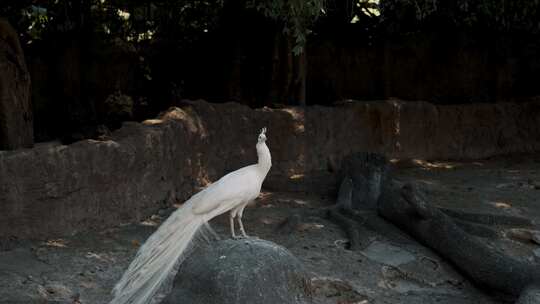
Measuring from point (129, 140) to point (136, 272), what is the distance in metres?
3.20

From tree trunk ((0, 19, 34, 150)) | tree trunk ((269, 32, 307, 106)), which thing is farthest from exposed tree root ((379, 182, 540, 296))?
tree trunk ((0, 19, 34, 150))

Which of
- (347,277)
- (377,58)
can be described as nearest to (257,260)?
(347,277)

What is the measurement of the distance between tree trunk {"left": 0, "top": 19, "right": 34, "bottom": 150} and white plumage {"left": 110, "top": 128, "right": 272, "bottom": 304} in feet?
13.1

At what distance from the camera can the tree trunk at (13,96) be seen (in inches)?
313

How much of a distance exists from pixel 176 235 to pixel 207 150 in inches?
164

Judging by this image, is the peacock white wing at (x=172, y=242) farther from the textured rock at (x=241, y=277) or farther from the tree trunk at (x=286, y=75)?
the tree trunk at (x=286, y=75)

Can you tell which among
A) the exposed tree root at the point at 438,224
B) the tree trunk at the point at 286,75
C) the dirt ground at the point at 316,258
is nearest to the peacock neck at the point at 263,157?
the dirt ground at the point at 316,258

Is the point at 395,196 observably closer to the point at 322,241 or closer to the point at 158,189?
the point at 322,241

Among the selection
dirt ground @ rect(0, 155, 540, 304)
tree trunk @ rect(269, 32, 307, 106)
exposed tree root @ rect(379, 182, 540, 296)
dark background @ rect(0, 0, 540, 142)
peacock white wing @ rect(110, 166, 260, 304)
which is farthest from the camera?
dark background @ rect(0, 0, 540, 142)

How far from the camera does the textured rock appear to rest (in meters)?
4.23

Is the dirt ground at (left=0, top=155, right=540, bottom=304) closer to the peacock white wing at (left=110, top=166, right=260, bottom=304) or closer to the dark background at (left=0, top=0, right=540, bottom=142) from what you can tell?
the peacock white wing at (left=110, top=166, right=260, bottom=304)

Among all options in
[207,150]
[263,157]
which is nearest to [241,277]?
[263,157]

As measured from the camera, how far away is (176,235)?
436cm

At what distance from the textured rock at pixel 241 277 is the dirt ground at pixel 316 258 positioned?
4.28 ft
